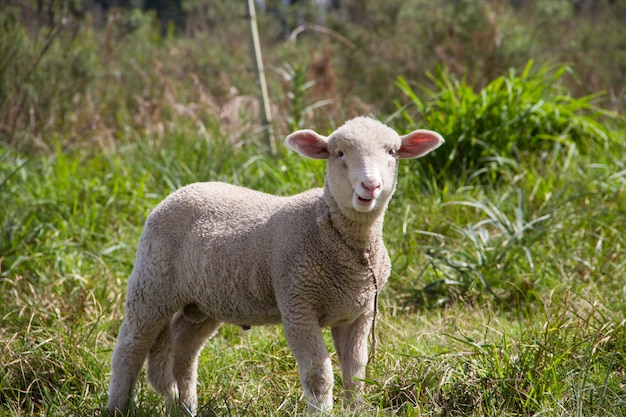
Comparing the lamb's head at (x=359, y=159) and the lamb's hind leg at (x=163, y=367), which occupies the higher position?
the lamb's head at (x=359, y=159)

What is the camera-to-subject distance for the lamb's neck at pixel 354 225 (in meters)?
3.14

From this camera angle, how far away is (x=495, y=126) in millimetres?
5828

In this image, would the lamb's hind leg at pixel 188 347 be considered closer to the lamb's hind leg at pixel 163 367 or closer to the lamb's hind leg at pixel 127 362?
the lamb's hind leg at pixel 163 367

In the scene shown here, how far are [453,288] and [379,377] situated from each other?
1.40 meters

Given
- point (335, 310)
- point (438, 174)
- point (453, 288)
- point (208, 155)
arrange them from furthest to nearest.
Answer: point (208, 155), point (438, 174), point (453, 288), point (335, 310)

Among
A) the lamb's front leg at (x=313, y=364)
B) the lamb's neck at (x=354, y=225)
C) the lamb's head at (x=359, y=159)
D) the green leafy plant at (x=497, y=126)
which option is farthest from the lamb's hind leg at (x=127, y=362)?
the green leafy plant at (x=497, y=126)

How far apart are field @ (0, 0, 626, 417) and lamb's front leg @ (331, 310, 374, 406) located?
0.11 m

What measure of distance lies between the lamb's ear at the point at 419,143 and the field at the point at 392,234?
2.91ft

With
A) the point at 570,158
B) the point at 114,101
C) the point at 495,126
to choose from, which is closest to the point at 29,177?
the point at 114,101

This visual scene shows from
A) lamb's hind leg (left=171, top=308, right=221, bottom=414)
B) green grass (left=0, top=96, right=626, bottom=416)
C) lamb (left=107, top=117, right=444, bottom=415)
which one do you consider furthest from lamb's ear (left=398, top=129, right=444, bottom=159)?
lamb's hind leg (left=171, top=308, right=221, bottom=414)

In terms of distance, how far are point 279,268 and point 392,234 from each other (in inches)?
77.8

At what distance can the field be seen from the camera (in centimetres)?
328

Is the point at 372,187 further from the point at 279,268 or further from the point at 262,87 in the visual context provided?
the point at 262,87

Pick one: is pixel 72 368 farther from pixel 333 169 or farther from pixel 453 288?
pixel 453 288
